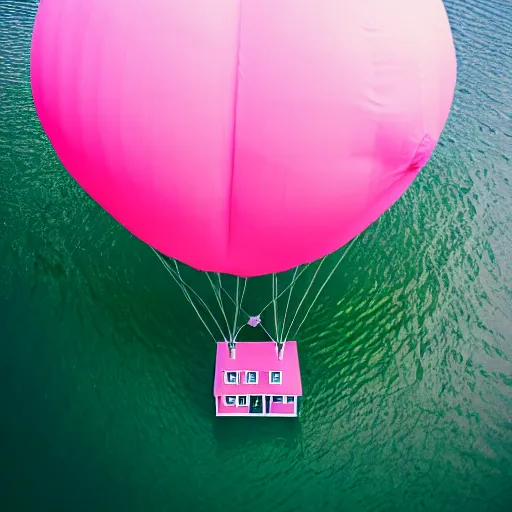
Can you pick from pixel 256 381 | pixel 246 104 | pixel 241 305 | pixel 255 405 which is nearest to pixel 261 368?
pixel 256 381

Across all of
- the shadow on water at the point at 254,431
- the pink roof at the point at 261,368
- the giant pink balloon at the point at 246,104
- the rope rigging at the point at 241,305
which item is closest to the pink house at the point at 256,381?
the pink roof at the point at 261,368

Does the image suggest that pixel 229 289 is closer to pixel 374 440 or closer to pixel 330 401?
pixel 330 401

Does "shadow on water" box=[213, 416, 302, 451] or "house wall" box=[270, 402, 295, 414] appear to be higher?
"house wall" box=[270, 402, 295, 414]

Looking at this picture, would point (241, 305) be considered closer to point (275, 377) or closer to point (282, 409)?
point (275, 377)

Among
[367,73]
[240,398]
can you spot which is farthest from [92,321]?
A: [367,73]

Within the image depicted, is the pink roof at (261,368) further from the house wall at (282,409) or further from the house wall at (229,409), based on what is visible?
the house wall at (282,409)

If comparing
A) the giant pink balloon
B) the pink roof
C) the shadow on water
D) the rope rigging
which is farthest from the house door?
the giant pink balloon

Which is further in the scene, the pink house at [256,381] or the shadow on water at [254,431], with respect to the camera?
the shadow on water at [254,431]

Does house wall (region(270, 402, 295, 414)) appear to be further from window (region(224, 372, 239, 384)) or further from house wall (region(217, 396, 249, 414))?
window (region(224, 372, 239, 384))

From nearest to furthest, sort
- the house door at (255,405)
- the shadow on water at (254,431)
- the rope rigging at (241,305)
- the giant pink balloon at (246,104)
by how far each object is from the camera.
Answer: the giant pink balloon at (246,104), the shadow on water at (254,431), the house door at (255,405), the rope rigging at (241,305)
